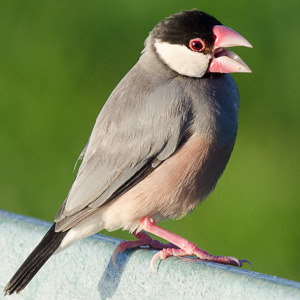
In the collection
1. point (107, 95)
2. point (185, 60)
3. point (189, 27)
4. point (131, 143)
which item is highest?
point (189, 27)

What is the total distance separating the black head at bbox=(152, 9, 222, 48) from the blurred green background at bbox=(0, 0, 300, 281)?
175 centimetres

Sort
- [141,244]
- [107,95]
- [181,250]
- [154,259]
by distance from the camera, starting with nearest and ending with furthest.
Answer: [154,259] → [181,250] → [141,244] → [107,95]

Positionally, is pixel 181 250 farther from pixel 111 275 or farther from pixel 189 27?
pixel 189 27

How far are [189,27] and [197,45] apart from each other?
8 cm

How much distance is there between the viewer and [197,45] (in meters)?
3.54

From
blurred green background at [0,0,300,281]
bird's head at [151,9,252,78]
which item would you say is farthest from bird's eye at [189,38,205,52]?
blurred green background at [0,0,300,281]

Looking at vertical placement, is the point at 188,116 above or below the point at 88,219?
above

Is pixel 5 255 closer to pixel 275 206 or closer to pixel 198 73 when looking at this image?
pixel 198 73

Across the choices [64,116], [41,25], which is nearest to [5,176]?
[64,116]

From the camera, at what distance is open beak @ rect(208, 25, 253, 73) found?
3.47 meters

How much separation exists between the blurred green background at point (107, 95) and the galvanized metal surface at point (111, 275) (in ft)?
6.04

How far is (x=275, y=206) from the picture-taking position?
5.16m

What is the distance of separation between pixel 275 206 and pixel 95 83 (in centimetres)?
143

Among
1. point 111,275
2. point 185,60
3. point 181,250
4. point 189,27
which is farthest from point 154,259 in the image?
point 189,27
